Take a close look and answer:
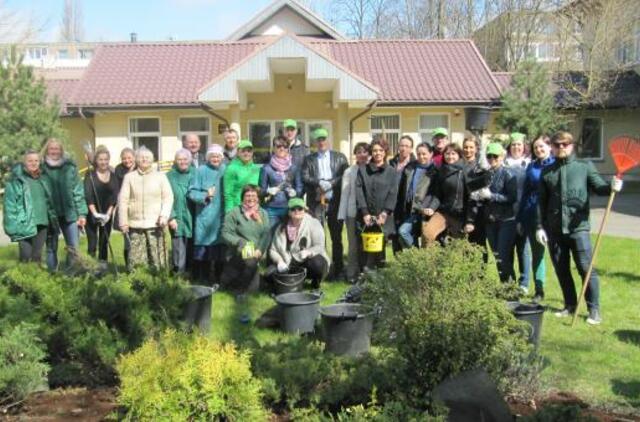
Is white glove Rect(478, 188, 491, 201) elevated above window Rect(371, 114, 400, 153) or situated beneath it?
situated beneath

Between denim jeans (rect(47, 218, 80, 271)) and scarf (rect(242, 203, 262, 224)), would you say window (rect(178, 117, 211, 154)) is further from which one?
scarf (rect(242, 203, 262, 224))

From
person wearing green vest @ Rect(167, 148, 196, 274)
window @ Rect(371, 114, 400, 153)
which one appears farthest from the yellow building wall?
person wearing green vest @ Rect(167, 148, 196, 274)

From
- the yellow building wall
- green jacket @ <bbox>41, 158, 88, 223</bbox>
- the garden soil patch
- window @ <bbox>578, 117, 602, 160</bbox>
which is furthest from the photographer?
window @ <bbox>578, 117, 602, 160</bbox>

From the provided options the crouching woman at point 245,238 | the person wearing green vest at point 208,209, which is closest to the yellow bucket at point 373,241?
the crouching woman at point 245,238

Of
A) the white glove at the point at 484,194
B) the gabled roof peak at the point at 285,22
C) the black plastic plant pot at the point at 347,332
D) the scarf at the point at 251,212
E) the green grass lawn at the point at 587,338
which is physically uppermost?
the gabled roof peak at the point at 285,22

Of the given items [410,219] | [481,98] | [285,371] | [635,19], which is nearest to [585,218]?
[410,219]

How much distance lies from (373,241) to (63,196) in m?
3.77

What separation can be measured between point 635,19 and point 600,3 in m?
1.55

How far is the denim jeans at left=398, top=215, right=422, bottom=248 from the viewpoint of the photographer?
769 centimetres

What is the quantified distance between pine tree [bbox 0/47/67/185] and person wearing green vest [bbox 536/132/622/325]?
15.8 metres

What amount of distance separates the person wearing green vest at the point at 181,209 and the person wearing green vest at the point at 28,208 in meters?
1.47

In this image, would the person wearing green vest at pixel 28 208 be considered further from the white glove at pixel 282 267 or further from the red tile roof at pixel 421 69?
the red tile roof at pixel 421 69

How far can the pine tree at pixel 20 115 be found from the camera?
60.6 feet

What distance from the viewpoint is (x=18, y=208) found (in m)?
7.60
